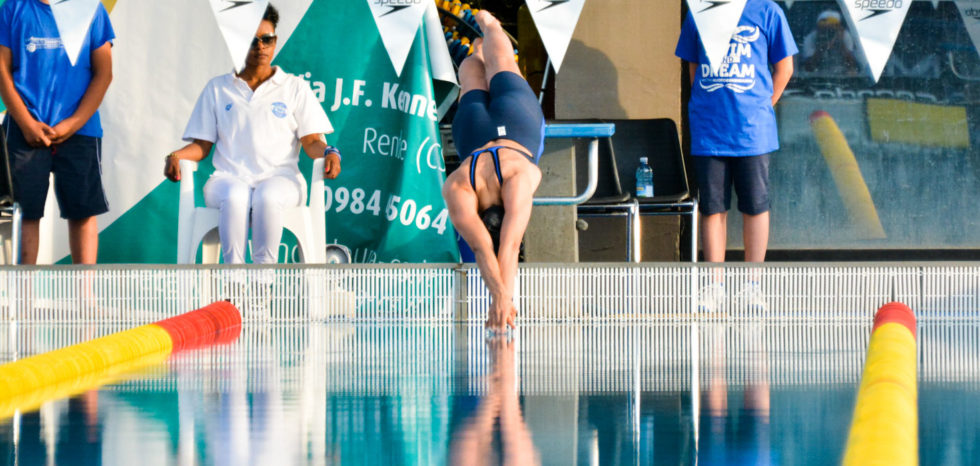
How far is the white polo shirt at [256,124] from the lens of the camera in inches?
244

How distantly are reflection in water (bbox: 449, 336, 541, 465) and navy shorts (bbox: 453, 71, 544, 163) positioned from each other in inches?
81.2

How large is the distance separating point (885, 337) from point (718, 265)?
1683 mm

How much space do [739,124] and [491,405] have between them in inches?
149

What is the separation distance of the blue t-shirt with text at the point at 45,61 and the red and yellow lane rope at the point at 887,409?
13.4ft

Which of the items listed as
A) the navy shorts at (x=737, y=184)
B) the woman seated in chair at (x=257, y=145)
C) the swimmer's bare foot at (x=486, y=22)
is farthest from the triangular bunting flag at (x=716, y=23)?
the woman seated in chair at (x=257, y=145)

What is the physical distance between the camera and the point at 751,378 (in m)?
3.32

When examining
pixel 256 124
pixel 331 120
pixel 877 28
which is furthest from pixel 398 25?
pixel 877 28

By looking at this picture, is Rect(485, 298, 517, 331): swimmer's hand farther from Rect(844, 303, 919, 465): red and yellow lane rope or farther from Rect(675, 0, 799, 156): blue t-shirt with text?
Rect(675, 0, 799, 156): blue t-shirt with text

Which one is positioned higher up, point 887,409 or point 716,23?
point 716,23

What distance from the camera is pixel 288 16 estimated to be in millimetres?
7328

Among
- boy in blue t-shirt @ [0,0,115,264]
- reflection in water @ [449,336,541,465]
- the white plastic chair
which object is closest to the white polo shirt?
the white plastic chair

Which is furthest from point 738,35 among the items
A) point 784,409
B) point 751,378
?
point 784,409

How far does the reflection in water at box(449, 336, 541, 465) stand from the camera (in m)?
2.04

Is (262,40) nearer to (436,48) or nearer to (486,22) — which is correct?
(436,48)
